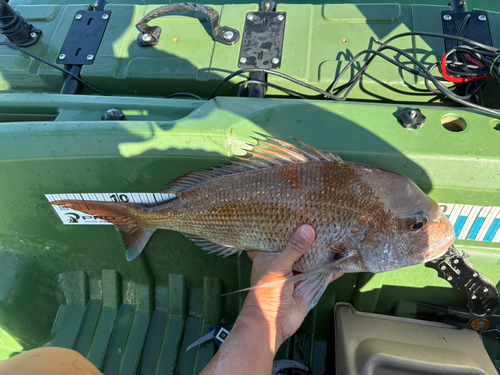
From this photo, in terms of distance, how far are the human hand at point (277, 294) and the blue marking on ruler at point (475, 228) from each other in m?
0.71

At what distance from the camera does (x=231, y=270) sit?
75.2 inches

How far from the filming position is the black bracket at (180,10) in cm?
188

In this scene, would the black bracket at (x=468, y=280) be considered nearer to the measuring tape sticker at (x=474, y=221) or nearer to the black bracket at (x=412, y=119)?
the measuring tape sticker at (x=474, y=221)

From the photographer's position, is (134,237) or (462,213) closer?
(462,213)

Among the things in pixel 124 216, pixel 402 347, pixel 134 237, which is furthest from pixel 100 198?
pixel 402 347

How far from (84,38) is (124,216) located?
1.45 metres

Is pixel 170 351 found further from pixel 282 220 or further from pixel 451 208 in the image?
pixel 451 208

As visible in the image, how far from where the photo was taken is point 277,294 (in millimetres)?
1396

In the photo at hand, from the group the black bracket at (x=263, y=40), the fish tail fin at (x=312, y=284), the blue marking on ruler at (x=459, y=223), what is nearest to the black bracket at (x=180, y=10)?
the black bracket at (x=263, y=40)

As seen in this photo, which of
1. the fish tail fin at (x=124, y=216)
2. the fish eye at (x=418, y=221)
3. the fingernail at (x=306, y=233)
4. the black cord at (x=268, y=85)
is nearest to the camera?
the fish eye at (x=418, y=221)

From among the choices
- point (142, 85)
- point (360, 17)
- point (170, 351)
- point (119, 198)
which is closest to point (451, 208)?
point (360, 17)

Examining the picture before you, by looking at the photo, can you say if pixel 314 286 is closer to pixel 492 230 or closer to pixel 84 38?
pixel 492 230

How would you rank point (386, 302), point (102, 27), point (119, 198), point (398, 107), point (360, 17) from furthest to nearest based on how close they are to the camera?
point (102, 27) < point (360, 17) < point (386, 302) < point (119, 198) < point (398, 107)

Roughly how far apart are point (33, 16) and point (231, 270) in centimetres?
230
